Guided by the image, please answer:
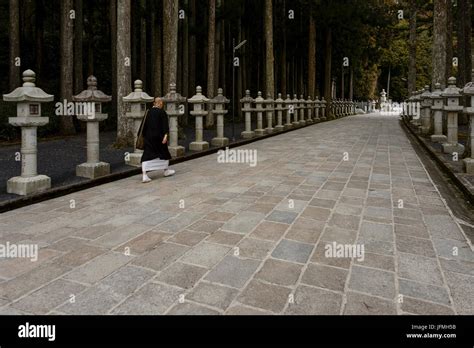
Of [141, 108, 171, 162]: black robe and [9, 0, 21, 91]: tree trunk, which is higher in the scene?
[9, 0, 21, 91]: tree trunk

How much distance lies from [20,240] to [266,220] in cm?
280

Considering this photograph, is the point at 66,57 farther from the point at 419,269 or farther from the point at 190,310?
the point at 419,269

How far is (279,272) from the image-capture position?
3291 mm

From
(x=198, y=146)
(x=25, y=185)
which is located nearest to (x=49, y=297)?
(x=25, y=185)

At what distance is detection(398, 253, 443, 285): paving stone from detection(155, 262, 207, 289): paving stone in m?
1.73

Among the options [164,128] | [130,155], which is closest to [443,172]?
[164,128]

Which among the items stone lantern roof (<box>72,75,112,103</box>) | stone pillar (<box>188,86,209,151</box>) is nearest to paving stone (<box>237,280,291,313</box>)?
stone lantern roof (<box>72,75,112,103</box>)

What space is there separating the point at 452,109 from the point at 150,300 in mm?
8677

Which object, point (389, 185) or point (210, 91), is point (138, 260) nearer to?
point (389, 185)

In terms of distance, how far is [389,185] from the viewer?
22.2 feet

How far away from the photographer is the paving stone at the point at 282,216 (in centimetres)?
477

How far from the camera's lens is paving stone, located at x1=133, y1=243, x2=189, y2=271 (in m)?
3.46

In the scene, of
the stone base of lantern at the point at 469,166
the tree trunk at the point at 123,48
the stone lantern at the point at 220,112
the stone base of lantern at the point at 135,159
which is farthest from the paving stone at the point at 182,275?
the stone lantern at the point at 220,112

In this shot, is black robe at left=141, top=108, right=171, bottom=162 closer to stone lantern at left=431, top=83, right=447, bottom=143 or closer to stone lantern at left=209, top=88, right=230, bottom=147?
stone lantern at left=209, top=88, right=230, bottom=147
